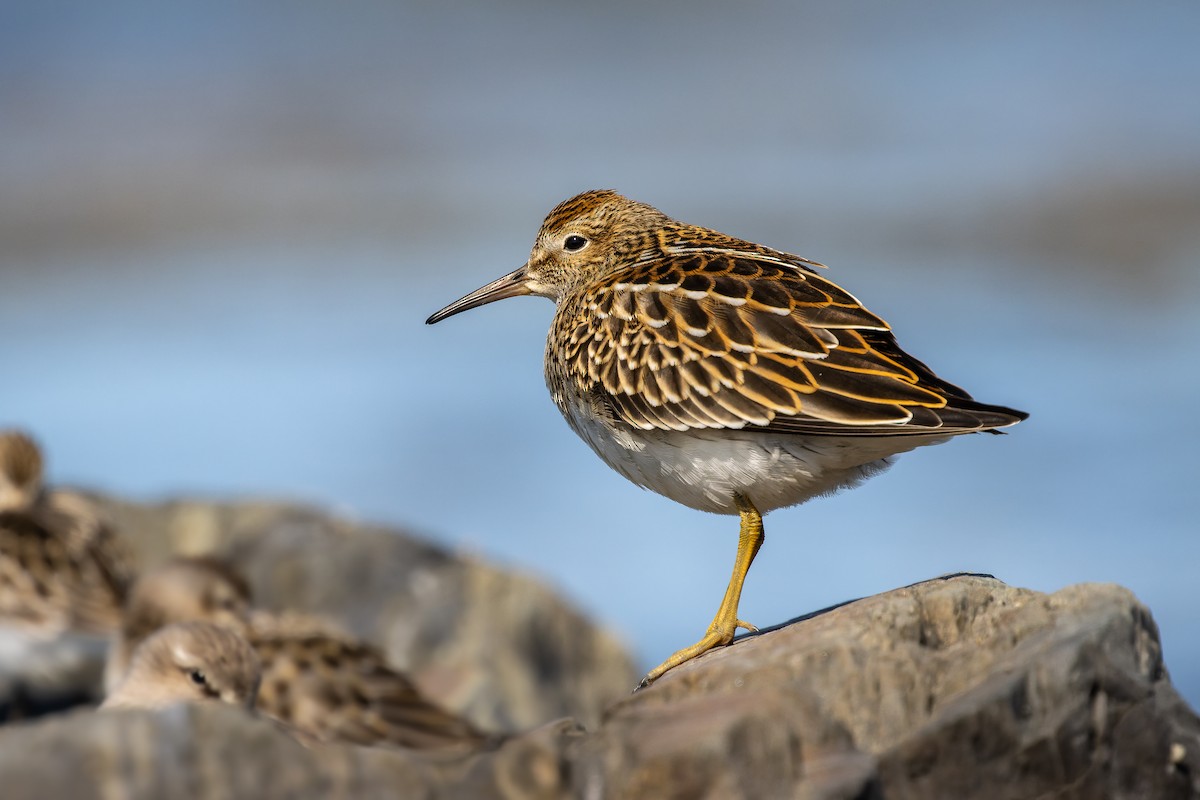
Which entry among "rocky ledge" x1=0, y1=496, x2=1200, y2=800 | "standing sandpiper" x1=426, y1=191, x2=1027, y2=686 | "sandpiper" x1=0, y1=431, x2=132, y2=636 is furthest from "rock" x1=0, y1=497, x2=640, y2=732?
"rocky ledge" x1=0, y1=496, x2=1200, y2=800

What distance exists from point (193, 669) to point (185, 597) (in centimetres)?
208

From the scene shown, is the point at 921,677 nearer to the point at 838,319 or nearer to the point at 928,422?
the point at 928,422

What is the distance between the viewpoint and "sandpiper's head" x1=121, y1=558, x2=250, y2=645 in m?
9.45

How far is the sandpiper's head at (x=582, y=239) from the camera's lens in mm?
7391

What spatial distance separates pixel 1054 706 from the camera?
14.7 feet

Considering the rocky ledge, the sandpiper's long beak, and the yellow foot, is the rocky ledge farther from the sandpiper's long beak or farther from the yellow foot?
the sandpiper's long beak

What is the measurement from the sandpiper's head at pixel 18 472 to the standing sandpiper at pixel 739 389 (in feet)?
18.7

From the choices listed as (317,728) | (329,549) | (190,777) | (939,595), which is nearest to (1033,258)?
(329,549)

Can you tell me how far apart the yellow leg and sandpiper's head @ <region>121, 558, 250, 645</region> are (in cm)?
409

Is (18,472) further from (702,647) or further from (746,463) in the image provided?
(746,463)

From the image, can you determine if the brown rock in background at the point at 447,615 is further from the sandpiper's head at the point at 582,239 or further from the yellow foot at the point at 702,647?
the yellow foot at the point at 702,647

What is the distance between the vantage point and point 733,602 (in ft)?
20.0

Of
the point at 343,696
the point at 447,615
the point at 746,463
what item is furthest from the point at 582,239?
the point at 447,615

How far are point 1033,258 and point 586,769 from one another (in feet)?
64.7
